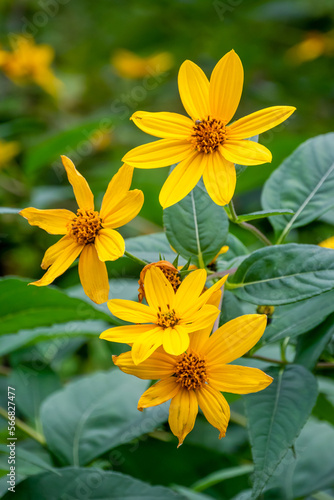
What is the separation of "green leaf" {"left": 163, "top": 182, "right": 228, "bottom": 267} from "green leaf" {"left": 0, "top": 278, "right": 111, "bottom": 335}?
0.68ft

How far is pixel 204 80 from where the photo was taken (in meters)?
0.68

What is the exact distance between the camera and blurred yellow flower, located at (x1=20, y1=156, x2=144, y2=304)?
0.65 m

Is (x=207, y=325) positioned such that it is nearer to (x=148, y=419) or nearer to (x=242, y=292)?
(x=242, y=292)

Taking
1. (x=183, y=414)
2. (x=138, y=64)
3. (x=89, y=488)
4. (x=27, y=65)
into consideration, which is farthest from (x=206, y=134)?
(x=138, y=64)

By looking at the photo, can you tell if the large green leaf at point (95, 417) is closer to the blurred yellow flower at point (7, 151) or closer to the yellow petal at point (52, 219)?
the yellow petal at point (52, 219)

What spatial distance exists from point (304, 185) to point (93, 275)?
0.37 meters

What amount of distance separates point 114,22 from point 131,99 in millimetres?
363

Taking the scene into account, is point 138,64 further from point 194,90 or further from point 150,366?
point 150,366

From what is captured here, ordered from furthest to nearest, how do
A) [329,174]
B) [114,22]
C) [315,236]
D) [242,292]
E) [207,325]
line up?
[114,22] < [315,236] < [329,174] < [242,292] < [207,325]

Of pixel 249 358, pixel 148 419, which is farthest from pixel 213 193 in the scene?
pixel 148 419

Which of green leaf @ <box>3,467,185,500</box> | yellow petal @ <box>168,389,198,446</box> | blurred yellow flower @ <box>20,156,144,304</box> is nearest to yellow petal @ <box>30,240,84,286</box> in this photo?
blurred yellow flower @ <box>20,156,144,304</box>

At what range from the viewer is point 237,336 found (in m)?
0.58

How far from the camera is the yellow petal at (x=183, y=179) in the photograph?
2.07 ft

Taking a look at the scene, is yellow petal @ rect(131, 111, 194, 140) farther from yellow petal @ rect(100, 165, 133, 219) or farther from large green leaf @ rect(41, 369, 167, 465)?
large green leaf @ rect(41, 369, 167, 465)
